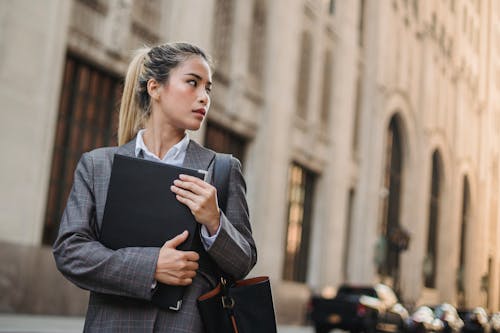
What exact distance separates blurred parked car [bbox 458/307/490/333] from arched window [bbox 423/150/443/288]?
2254 cm

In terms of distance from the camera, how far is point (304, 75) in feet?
104

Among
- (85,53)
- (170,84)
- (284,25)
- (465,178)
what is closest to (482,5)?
(465,178)

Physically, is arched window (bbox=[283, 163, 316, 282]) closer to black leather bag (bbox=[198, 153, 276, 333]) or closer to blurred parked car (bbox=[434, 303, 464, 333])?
blurred parked car (bbox=[434, 303, 464, 333])

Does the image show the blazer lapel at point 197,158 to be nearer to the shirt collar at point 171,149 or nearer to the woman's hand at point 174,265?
the shirt collar at point 171,149

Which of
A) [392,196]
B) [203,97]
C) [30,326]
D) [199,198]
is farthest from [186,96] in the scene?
[392,196]

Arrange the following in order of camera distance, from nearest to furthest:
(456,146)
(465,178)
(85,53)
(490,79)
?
(85,53)
(456,146)
(465,178)
(490,79)

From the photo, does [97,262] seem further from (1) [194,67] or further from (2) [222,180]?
(1) [194,67]

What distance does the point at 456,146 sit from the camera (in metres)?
57.3

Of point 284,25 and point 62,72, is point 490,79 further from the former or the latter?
point 62,72

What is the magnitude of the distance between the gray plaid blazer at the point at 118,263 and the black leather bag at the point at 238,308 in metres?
0.05

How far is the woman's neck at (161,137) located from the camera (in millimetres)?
2938

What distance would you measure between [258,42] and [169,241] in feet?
85.6

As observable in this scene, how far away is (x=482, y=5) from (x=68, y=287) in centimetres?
5416

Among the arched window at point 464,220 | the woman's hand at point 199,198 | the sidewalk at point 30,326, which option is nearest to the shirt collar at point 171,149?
the woman's hand at point 199,198
